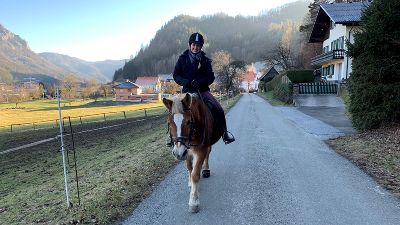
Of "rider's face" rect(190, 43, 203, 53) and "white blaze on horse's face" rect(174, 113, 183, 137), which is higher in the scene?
"rider's face" rect(190, 43, 203, 53)

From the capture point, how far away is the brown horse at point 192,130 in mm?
4648

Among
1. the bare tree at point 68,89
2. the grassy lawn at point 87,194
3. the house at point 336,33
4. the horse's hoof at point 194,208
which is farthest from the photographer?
the house at point 336,33

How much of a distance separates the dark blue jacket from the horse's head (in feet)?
3.52

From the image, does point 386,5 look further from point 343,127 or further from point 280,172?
point 280,172

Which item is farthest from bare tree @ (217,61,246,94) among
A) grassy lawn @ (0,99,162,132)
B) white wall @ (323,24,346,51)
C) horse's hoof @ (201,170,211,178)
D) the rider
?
the rider

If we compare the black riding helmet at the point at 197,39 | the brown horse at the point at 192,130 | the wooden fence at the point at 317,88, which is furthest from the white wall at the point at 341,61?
the brown horse at the point at 192,130

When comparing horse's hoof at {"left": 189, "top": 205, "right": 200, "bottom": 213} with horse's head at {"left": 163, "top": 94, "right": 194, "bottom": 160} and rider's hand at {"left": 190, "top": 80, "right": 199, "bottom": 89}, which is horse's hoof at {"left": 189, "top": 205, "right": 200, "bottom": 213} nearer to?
horse's head at {"left": 163, "top": 94, "right": 194, "bottom": 160}

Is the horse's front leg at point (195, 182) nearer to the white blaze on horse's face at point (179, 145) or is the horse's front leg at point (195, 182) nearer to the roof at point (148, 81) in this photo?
the white blaze on horse's face at point (179, 145)

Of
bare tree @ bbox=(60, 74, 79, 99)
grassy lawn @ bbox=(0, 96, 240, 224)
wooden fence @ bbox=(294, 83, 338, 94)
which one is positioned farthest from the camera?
wooden fence @ bbox=(294, 83, 338, 94)

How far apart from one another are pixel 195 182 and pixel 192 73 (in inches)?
76.8

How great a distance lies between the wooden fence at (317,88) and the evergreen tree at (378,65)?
2168cm

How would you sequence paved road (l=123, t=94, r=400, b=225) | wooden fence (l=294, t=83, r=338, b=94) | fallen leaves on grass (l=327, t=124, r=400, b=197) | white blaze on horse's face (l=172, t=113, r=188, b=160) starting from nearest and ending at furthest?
white blaze on horse's face (l=172, t=113, r=188, b=160) → paved road (l=123, t=94, r=400, b=225) → fallen leaves on grass (l=327, t=124, r=400, b=197) → wooden fence (l=294, t=83, r=338, b=94)

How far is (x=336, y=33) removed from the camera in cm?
3991

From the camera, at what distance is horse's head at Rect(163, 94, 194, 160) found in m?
4.62
